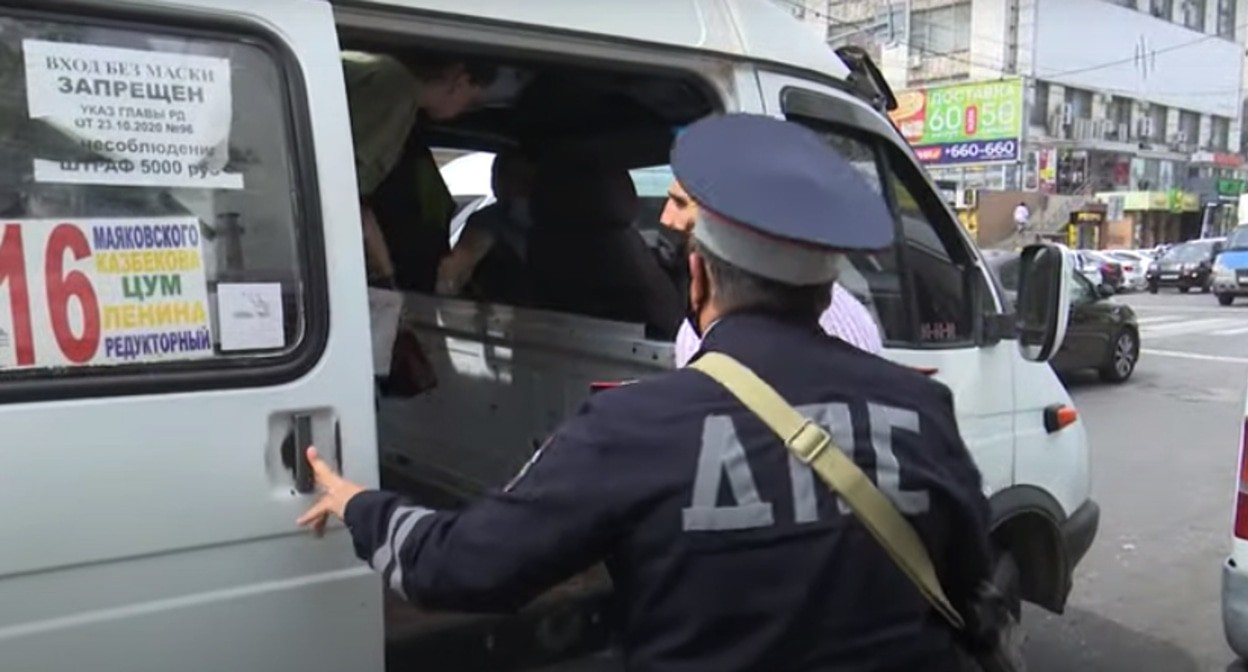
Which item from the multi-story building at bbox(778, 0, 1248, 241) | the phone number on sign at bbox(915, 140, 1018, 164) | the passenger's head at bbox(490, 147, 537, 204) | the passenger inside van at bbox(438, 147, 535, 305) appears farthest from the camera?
the multi-story building at bbox(778, 0, 1248, 241)

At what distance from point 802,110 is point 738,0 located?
34cm

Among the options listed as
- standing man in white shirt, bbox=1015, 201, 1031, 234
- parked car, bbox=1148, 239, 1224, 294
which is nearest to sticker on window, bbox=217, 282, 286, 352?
standing man in white shirt, bbox=1015, 201, 1031, 234

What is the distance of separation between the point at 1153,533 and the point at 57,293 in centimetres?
634

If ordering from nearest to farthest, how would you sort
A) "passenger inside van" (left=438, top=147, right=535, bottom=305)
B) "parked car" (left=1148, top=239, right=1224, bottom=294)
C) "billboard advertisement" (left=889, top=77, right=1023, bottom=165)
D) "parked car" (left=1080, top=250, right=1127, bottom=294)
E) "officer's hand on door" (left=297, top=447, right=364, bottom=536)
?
1. "officer's hand on door" (left=297, top=447, right=364, bottom=536)
2. "passenger inside van" (left=438, top=147, right=535, bottom=305)
3. "parked car" (left=1080, top=250, right=1127, bottom=294)
4. "parked car" (left=1148, top=239, right=1224, bottom=294)
5. "billboard advertisement" (left=889, top=77, right=1023, bottom=165)

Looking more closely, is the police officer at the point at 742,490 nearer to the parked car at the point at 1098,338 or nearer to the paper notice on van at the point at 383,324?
the paper notice on van at the point at 383,324

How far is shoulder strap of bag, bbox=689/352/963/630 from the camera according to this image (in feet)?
4.98

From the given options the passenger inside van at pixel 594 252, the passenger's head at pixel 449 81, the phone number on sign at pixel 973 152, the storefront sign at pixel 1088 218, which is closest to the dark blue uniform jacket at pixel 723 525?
the passenger's head at pixel 449 81

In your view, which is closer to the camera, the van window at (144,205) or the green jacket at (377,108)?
the van window at (144,205)

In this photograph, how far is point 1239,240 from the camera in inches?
1030

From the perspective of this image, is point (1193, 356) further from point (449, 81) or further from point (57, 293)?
point (57, 293)

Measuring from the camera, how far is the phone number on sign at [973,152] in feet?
121

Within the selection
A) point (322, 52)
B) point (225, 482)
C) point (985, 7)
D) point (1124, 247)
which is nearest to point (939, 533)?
point (225, 482)

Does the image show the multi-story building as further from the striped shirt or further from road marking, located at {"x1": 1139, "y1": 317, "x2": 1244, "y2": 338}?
the striped shirt

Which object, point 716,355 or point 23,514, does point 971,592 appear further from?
point 23,514
